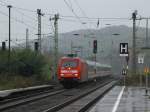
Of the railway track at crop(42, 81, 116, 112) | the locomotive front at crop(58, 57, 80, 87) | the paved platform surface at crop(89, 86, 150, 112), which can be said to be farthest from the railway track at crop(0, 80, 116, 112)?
the locomotive front at crop(58, 57, 80, 87)

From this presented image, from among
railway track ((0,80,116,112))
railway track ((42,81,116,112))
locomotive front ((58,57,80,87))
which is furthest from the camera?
locomotive front ((58,57,80,87))

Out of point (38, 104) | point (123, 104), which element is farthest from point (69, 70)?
point (123, 104)

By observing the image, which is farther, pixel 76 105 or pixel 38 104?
pixel 38 104

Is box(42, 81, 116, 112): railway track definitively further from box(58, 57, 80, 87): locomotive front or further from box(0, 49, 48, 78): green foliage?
box(0, 49, 48, 78): green foliage

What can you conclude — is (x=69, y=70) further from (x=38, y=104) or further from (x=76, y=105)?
(x=76, y=105)

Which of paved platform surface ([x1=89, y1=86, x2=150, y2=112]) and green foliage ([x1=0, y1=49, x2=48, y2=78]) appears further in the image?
green foliage ([x1=0, y1=49, x2=48, y2=78])

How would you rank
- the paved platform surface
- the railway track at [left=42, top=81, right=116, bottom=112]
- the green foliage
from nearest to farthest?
the paved platform surface < the railway track at [left=42, top=81, right=116, bottom=112] < the green foliage

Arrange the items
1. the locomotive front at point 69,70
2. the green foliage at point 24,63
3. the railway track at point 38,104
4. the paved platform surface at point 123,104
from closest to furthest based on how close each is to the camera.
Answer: the paved platform surface at point 123,104 → the railway track at point 38,104 → the locomotive front at point 69,70 → the green foliage at point 24,63

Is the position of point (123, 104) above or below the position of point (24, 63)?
below

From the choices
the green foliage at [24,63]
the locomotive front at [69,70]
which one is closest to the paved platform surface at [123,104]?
the locomotive front at [69,70]

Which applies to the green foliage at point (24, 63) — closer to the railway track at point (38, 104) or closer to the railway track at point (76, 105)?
the railway track at point (38, 104)

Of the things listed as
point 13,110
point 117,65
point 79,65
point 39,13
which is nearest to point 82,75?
point 79,65

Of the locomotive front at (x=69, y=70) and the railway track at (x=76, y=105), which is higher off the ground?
the locomotive front at (x=69, y=70)

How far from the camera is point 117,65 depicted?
485 ft
